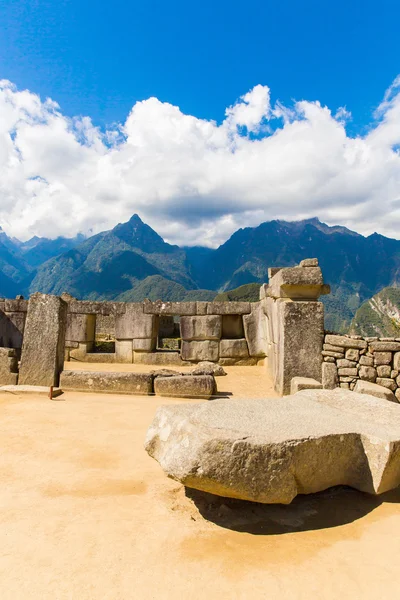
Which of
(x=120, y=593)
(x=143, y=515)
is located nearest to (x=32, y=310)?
(x=143, y=515)

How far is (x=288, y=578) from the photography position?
2180 mm

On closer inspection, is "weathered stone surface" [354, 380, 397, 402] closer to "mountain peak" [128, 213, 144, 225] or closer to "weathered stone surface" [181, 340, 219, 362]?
"weathered stone surface" [181, 340, 219, 362]

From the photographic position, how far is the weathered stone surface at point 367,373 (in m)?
6.87

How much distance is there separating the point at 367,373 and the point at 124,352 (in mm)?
7628

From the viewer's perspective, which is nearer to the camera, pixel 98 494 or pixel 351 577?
pixel 351 577

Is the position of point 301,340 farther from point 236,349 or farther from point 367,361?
point 236,349

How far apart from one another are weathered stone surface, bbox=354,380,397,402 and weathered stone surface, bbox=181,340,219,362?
17.9ft

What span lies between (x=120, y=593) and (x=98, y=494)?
1162mm

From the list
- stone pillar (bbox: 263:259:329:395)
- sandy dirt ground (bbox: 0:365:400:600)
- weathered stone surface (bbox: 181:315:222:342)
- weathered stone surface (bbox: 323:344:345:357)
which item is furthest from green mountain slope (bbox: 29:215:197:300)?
sandy dirt ground (bbox: 0:365:400:600)

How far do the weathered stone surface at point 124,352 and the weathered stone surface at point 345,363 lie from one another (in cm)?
696

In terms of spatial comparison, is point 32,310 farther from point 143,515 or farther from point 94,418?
point 143,515

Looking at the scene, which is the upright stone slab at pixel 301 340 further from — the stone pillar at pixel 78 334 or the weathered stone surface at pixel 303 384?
the stone pillar at pixel 78 334

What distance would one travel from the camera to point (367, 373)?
6.90 metres

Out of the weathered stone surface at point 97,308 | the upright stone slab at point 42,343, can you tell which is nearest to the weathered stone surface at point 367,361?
the upright stone slab at point 42,343
